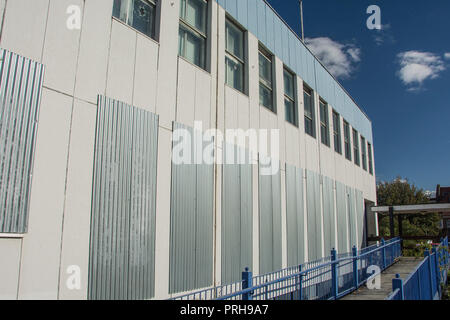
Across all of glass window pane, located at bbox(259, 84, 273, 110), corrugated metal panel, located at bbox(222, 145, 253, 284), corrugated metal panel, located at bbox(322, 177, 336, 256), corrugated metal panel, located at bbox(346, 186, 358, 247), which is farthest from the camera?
corrugated metal panel, located at bbox(346, 186, 358, 247)

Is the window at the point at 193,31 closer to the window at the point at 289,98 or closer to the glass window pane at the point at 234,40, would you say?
the glass window pane at the point at 234,40

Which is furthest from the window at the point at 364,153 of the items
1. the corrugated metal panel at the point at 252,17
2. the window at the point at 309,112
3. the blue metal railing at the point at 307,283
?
the corrugated metal panel at the point at 252,17

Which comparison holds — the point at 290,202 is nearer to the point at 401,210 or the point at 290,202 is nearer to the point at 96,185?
the point at 96,185

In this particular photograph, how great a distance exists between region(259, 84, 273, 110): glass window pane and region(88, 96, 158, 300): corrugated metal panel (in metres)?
5.77

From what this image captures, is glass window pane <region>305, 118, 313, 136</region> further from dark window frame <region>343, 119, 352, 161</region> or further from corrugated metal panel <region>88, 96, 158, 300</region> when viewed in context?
corrugated metal panel <region>88, 96, 158, 300</region>

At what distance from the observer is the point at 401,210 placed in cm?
2228

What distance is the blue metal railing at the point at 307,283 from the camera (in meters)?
6.84

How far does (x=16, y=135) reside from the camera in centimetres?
514

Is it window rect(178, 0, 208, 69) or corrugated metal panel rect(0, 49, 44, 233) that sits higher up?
window rect(178, 0, 208, 69)

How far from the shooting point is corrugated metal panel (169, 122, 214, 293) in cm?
767

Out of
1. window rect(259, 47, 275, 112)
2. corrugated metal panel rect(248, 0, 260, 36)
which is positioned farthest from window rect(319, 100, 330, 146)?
corrugated metal panel rect(248, 0, 260, 36)

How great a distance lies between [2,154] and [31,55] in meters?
1.63

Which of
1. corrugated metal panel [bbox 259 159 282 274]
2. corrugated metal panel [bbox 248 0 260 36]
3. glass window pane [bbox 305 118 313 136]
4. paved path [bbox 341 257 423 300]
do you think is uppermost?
corrugated metal panel [bbox 248 0 260 36]

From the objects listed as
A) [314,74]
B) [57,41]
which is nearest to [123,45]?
[57,41]
